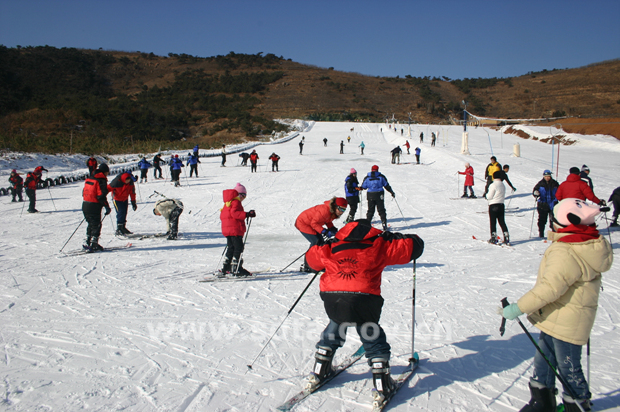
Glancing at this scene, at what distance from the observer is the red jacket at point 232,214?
20.6 feet

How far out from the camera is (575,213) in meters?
2.56

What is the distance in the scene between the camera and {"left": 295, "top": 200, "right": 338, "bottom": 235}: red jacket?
5.49 meters

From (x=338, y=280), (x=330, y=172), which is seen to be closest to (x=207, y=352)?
(x=338, y=280)

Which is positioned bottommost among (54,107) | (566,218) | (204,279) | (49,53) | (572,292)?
(204,279)

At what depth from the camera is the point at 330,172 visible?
22.4 m

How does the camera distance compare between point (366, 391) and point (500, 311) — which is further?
point (366, 391)

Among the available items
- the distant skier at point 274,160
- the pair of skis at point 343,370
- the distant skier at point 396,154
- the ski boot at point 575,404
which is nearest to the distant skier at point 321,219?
the pair of skis at point 343,370

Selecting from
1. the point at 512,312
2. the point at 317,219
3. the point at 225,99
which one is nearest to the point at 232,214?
the point at 317,219

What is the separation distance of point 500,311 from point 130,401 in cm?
293

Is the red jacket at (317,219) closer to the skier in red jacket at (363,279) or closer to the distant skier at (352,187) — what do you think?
the skier in red jacket at (363,279)

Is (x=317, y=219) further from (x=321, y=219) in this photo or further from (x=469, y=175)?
(x=469, y=175)

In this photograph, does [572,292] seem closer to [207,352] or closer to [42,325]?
[207,352]

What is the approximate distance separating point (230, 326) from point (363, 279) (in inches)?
96.9

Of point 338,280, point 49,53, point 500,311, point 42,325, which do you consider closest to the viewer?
point 500,311
